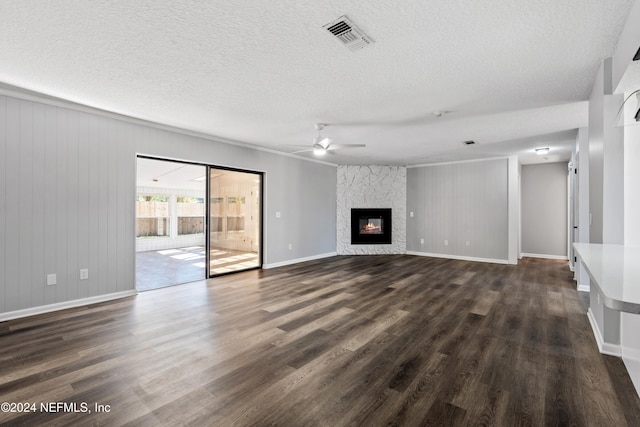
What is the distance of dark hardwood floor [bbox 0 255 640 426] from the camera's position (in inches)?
70.9

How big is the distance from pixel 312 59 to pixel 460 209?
6428 millimetres

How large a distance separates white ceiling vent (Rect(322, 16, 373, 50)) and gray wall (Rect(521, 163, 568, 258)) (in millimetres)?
7855

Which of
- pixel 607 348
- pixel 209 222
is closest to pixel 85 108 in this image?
pixel 209 222

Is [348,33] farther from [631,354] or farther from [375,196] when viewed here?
[375,196]

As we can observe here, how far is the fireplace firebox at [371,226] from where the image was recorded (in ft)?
27.5

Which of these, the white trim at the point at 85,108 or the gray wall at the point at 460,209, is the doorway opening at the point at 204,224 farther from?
the gray wall at the point at 460,209

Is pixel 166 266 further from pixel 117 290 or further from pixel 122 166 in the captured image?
pixel 122 166

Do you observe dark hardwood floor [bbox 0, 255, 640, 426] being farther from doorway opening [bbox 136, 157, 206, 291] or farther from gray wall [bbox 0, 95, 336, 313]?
doorway opening [bbox 136, 157, 206, 291]

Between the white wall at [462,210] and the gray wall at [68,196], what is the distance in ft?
19.4

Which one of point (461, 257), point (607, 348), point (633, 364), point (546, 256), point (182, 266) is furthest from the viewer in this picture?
point (546, 256)

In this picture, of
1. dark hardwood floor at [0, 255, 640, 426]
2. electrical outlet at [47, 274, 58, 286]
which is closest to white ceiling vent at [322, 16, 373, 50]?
dark hardwood floor at [0, 255, 640, 426]

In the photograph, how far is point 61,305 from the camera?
12.1 ft

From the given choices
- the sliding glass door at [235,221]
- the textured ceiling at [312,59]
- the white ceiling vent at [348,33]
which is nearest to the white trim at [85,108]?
the textured ceiling at [312,59]

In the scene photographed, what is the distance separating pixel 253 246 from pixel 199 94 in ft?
12.3
